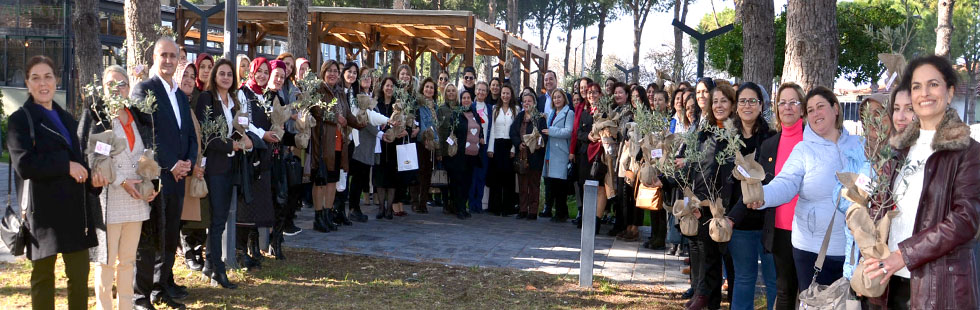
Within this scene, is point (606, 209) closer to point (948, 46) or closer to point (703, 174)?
point (703, 174)

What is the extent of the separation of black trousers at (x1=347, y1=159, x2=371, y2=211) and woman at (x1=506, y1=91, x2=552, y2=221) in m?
2.00

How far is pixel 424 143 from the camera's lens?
10414 mm

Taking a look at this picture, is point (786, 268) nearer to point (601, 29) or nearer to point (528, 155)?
point (528, 155)

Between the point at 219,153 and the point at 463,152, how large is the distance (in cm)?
Answer: 484

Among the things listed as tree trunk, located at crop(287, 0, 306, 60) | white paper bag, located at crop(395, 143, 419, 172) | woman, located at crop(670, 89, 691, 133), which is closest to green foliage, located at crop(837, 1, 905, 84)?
woman, located at crop(670, 89, 691, 133)

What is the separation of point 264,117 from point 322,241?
73.2 inches

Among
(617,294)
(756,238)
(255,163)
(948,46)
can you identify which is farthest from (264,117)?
(948,46)

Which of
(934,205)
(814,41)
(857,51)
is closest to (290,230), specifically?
(814,41)

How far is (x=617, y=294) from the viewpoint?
665 centimetres

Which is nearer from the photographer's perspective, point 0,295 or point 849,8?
point 0,295

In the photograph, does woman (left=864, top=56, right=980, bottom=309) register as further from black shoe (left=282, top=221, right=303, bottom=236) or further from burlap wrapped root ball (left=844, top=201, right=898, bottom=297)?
black shoe (left=282, top=221, right=303, bottom=236)

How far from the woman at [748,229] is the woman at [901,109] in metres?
1.70

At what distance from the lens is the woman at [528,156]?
1062 cm

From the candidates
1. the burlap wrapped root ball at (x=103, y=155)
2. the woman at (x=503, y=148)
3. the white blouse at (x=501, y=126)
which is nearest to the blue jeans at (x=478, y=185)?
the woman at (x=503, y=148)
